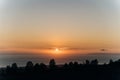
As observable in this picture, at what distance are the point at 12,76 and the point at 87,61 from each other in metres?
2.88

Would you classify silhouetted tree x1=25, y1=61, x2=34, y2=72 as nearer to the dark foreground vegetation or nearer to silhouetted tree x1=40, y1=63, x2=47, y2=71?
the dark foreground vegetation

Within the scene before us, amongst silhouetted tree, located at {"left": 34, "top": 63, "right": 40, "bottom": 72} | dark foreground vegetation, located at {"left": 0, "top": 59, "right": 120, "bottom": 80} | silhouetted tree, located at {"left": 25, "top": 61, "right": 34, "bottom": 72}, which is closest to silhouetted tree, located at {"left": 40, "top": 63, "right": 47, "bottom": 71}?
dark foreground vegetation, located at {"left": 0, "top": 59, "right": 120, "bottom": 80}

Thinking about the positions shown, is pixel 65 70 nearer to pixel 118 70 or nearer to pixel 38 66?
pixel 38 66

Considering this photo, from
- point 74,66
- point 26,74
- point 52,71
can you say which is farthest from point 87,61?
point 26,74

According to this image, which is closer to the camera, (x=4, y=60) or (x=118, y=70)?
(x=4, y=60)

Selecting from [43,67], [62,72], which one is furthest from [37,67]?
[62,72]

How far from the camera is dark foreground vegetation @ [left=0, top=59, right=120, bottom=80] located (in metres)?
13.9

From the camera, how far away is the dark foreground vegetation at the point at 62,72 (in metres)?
13.9

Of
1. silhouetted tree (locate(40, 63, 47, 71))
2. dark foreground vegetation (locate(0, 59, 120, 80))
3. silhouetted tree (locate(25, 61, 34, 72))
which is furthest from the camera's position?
silhouetted tree (locate(40, 63, 47, 71))

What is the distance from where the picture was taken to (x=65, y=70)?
14414 mm

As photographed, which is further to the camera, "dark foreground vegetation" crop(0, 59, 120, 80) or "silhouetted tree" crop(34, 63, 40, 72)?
"silhouetted tree" crop(34, 63, 40, 72)

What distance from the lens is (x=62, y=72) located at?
47.1ft

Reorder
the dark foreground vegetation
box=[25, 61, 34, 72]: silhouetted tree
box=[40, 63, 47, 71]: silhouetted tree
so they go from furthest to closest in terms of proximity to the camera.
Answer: box=[40, 63, 47, 71]: silhouetted tree < box=[25, 61, 34, 72]: silhouetted tree < the dark foreground vegetation

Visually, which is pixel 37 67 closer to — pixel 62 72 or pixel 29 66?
pixel 29 66
